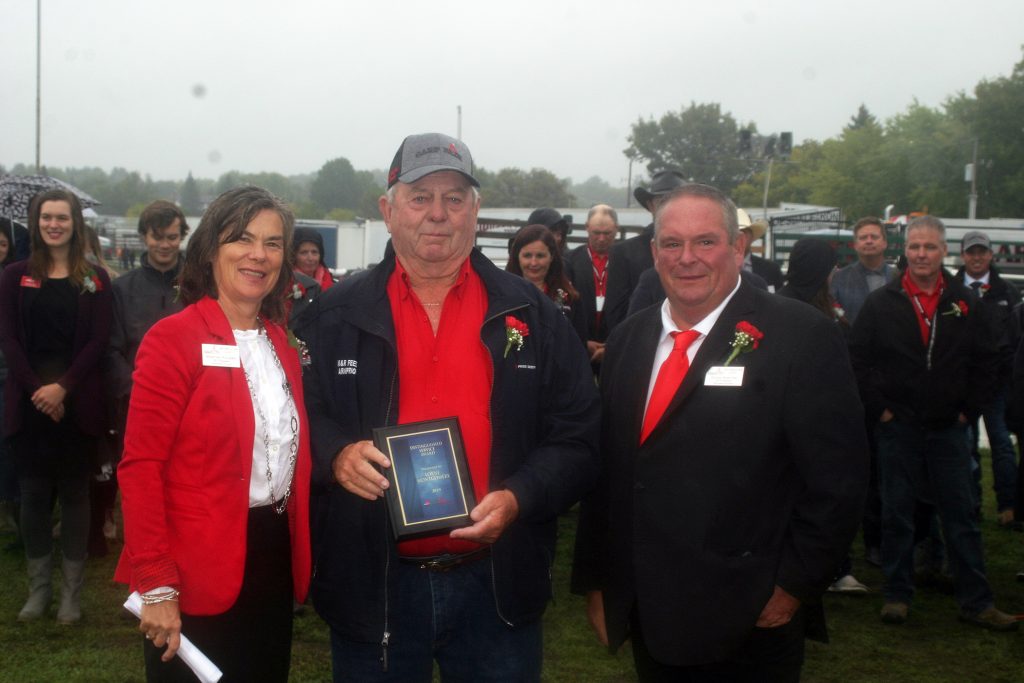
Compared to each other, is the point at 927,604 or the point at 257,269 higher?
the point at 257,269

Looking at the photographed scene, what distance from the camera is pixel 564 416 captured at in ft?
9.71

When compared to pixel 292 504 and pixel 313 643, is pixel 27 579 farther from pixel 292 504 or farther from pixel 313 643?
pixel 292 504

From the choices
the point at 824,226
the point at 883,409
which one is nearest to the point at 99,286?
the point at 883,409

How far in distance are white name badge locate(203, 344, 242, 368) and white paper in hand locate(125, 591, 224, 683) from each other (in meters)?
0.69

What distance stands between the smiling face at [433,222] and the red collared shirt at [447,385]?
0.21 metres

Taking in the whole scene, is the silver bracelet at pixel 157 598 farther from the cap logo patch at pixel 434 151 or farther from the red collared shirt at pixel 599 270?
the red collared shirt at pixel 599 270

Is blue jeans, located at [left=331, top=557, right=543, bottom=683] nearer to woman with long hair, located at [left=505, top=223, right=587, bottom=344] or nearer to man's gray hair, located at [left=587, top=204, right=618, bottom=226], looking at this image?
woman with long hair, located at [left=505, top=223, right=587, bottom=344]

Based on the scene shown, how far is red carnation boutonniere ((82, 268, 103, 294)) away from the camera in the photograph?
221 inches

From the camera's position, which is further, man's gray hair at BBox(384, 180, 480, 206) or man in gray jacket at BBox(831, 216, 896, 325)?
man in gray jacket at BBox(831, 216, 896, 325)

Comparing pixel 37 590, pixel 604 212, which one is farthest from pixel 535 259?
pixel 37 590

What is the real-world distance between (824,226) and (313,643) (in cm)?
3178

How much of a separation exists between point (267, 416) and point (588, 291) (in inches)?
214

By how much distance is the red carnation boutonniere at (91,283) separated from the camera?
18.4 feet

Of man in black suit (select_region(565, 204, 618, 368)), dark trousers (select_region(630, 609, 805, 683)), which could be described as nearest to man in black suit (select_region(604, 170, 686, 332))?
man in black suit (select_region(565, 204, 618, 368))
